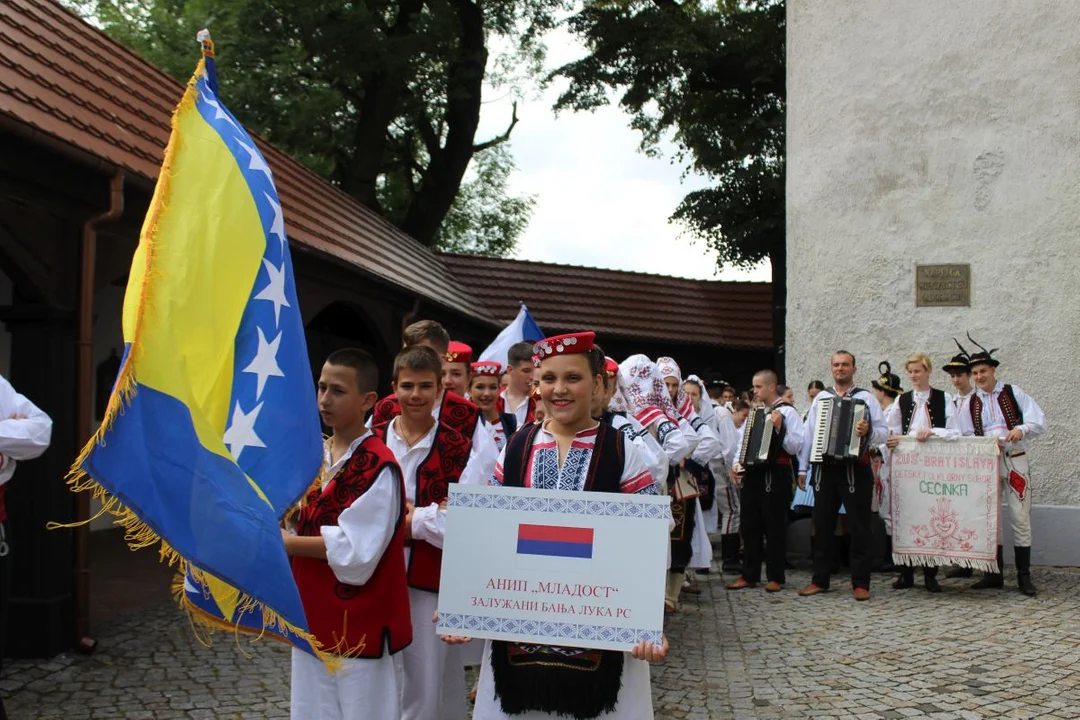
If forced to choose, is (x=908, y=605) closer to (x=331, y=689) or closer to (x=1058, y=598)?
(x=1058, y=598)

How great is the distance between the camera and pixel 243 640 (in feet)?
21.8

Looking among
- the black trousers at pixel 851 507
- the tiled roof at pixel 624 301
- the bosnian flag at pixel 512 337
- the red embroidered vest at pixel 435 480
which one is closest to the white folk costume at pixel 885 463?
the black trousers at pixel 851 507

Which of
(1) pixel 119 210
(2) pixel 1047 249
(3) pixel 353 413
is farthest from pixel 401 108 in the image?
(3) pixel 353 413

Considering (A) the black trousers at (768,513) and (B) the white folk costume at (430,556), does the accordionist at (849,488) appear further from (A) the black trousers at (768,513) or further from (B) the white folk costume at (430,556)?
(B) the white folk costume at (430,556)

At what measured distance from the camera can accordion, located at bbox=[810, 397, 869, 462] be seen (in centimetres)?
797

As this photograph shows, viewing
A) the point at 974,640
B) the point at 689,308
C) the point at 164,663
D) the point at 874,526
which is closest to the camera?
Result: the point at 164,663

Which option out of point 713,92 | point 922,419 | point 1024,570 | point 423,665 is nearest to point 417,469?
point 423,665

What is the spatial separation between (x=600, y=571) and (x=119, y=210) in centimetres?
469

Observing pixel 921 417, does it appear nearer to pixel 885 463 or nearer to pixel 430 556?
pixel 885 463

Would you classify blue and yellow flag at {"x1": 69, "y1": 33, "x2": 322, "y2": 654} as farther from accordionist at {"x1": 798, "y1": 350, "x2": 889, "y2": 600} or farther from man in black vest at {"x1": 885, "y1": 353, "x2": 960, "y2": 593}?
man in black vest at {"x1": 885, "y1": 353, "x2": 960, "y2": 593}

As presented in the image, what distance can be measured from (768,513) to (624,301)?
10.5 metres

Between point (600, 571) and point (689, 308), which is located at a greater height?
point (689, 308)

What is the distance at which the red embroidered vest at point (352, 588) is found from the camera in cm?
314

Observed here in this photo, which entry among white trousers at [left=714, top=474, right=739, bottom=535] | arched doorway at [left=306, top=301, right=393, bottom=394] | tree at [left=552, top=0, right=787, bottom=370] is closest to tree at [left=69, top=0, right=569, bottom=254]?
tree at [left=552, top=0, right=787, bottom=370]
